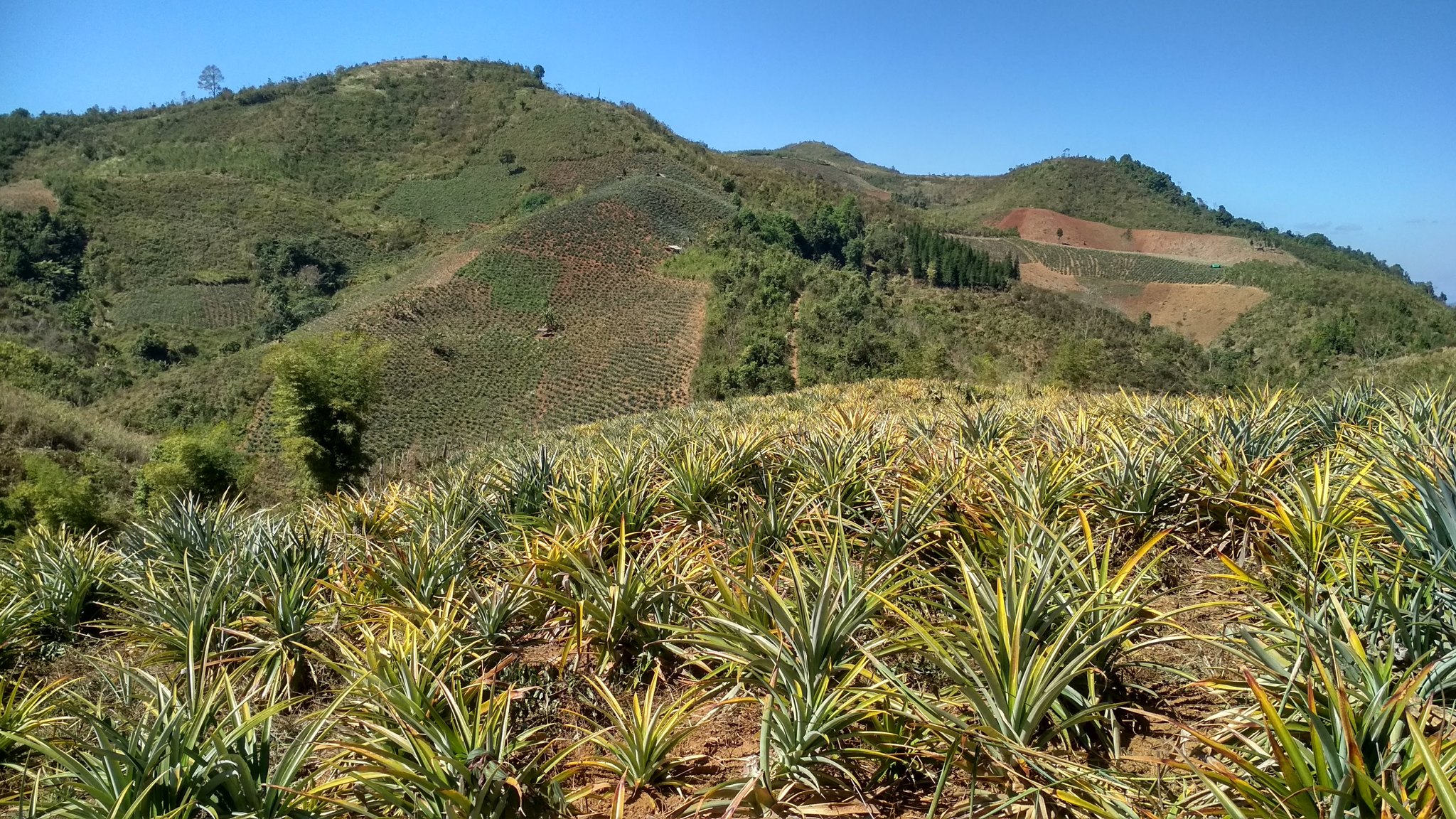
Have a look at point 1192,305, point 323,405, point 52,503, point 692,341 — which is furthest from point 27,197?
point 1192,305

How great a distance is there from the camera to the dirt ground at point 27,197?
64125 mm

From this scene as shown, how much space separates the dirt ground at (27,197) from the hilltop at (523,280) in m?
0.33

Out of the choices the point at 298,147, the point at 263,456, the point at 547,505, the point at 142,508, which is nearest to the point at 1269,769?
the point at 547,505

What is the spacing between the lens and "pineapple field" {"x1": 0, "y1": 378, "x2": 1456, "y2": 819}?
218 cm

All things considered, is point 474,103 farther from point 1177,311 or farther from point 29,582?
point 29,582

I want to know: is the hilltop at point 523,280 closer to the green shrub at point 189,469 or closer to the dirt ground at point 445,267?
the dirt ground at point 445,267

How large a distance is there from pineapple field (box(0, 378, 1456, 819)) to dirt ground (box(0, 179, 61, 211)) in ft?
279

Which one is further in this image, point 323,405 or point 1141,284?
point 1141,284

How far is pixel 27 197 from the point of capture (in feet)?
217

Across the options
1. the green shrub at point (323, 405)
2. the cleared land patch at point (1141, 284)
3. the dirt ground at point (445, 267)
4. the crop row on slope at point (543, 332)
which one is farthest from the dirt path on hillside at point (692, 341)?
the cleared land patch at point (1141, 284)

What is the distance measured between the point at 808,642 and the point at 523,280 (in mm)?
48544

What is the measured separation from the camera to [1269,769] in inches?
76.7

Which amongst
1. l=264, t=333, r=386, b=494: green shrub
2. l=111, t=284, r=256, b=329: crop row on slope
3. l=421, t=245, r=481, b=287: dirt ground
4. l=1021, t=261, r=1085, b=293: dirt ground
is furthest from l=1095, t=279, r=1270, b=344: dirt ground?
l=111, t=284, r=256, b=329: crop row on slope

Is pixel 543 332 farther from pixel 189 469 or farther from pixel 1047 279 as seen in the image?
pixel 1047 279
